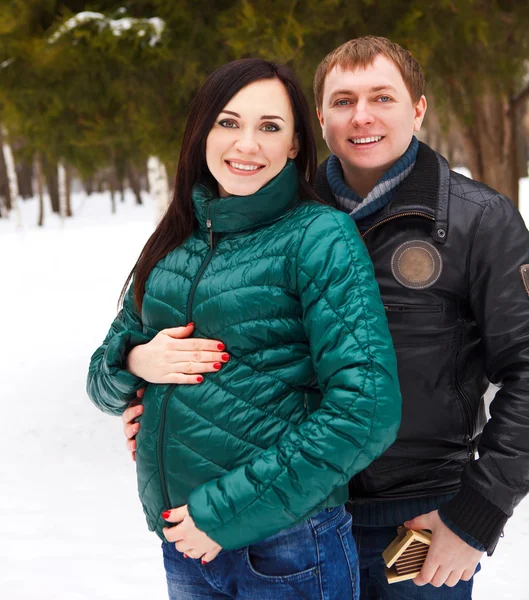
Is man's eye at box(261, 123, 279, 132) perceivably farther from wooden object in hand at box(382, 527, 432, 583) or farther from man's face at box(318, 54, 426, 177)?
wooden object in hand at box(382, 527, 432, 583)

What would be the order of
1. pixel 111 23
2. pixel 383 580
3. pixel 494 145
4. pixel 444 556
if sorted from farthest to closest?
pixel 494 145, pixel 111 23, pixel 383 580, pixel 444 556

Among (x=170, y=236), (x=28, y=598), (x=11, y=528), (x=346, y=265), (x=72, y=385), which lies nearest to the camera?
(x=346, y=265)

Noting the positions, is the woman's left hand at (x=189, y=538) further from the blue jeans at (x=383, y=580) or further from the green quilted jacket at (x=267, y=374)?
the blue jeans at (x=383, y=580)

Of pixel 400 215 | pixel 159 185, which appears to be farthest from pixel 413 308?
pixel 159 185

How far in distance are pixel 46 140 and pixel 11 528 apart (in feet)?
10.6

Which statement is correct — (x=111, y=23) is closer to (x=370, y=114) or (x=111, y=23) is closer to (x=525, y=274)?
(x=370, y=114)

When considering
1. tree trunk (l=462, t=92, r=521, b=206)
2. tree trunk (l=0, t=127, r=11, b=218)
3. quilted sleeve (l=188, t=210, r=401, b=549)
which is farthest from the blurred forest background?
tree trunk (l=0, t=127, r=11, b=218)

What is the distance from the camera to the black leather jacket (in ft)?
5.74

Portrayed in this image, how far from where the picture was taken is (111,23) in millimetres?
4922

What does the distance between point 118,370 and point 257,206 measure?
1.90 ft

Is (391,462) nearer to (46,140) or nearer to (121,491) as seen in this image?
(121,491)

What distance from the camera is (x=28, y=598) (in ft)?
11.9

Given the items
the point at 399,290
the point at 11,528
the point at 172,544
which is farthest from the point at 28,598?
the point at 399,290

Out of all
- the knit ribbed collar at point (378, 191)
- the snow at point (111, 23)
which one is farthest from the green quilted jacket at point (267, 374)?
the snow at point (111, 23)
